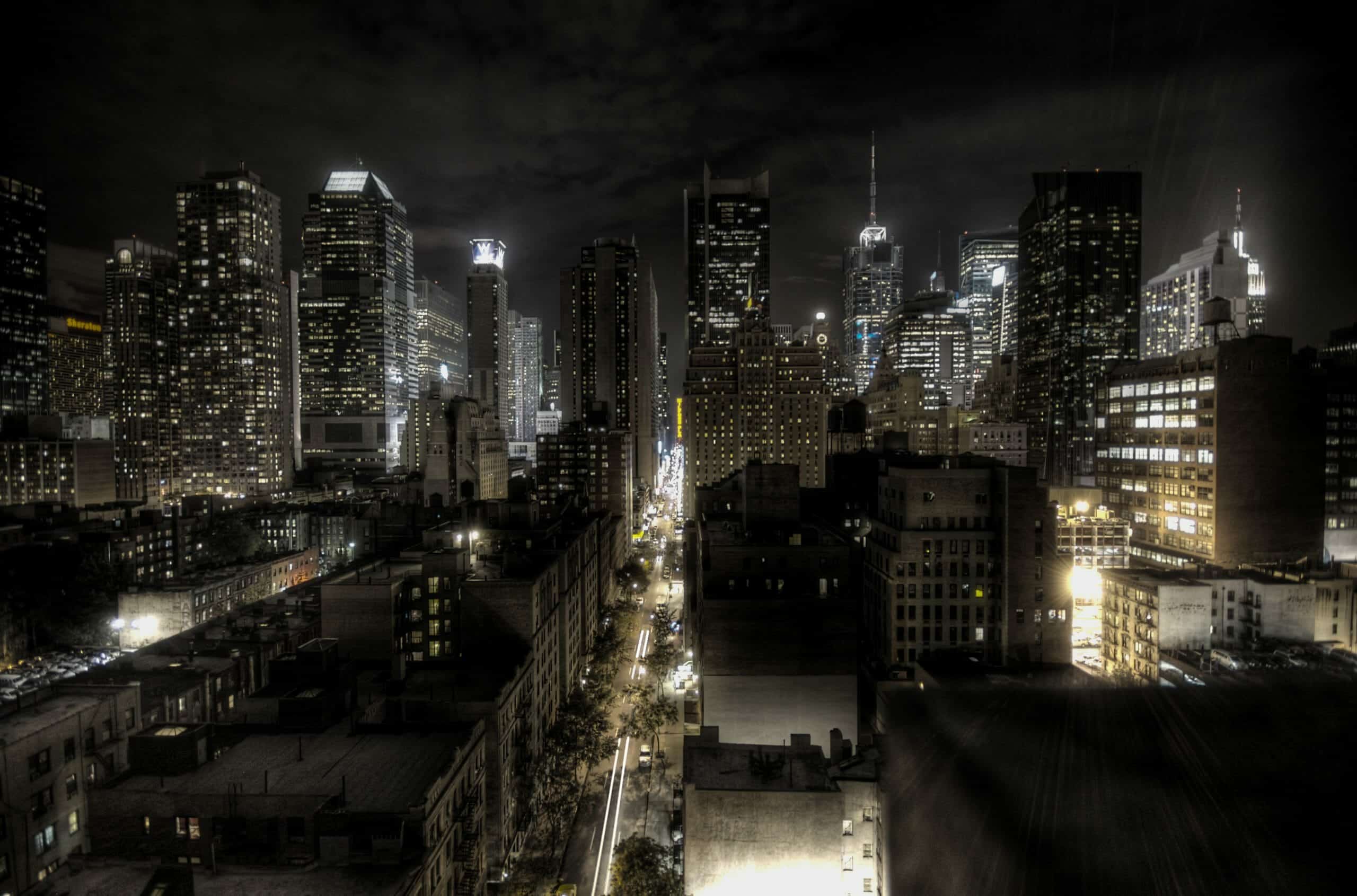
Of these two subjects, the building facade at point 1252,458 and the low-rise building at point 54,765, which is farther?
the building facade at point 1252,458

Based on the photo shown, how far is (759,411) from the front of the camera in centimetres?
9794

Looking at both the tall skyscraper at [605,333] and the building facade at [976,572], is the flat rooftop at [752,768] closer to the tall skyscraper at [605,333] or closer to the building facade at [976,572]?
the building facade at [976,572]

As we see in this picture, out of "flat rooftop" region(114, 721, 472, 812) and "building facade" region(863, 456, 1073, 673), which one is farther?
"building facade" region(863, 456, 1073, 673)

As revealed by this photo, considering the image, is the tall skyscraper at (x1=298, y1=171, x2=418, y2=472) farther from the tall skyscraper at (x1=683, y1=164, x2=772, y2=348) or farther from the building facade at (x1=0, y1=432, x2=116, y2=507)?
the tall skyscraper at (x1=683, y1=164, x2=772, y2=348)

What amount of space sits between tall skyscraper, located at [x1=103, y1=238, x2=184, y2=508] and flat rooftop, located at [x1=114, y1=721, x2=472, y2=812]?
11069cm

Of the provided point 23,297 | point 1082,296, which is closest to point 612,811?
point 23,297

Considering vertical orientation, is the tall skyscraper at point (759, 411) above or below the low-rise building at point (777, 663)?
above

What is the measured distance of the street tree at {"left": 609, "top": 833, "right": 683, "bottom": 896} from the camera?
878 inches

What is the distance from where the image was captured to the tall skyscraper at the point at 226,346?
377ft

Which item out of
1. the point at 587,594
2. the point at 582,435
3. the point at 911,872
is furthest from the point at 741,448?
the point at 911,872

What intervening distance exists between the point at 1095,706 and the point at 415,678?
102ft

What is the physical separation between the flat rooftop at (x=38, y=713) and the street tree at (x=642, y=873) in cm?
2156

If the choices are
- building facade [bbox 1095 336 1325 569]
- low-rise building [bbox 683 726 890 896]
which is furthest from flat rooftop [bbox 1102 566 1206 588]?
low-rise building [bbox 683 726 890 896]

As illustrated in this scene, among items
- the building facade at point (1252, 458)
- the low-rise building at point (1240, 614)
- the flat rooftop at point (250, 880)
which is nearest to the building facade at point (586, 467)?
the building facade at point (1252, 458)
